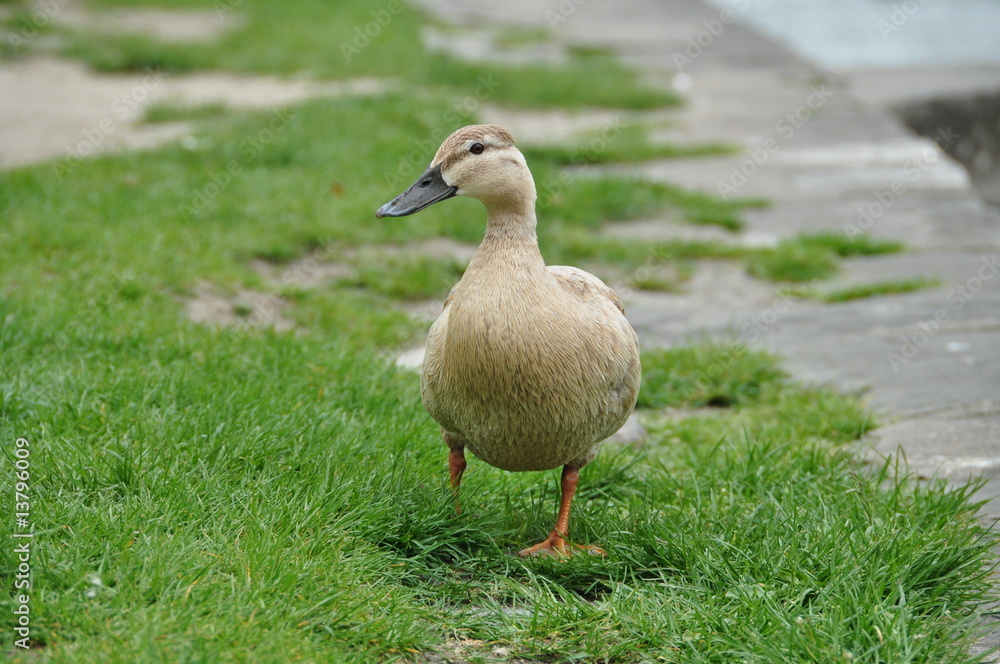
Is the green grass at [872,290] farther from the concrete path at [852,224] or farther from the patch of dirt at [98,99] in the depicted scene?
the patch of dirt at [98,99]

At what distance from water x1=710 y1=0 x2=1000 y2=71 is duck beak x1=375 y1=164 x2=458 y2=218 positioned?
10.1 meters

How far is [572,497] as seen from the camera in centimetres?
356

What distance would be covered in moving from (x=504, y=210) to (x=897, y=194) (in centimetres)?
565

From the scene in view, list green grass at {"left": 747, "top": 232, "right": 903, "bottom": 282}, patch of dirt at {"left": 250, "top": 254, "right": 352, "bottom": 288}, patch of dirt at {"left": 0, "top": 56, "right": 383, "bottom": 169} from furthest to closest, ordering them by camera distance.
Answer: patch of dirt at {"left": 0, "top": 56, "right": 383, "bottom": 169}
green grass at {"left": 747, "top": 232, "right": 903, "bottom": 282}
patch of dirt at {"left": 250, "top": 254, "right": 352, "bottom": 288}

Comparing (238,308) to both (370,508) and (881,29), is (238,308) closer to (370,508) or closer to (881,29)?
(370,508)

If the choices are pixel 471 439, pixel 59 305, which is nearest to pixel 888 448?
pixel 471 439

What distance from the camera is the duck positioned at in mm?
3164

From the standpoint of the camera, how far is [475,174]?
10.6 feet

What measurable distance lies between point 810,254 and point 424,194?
4.10m

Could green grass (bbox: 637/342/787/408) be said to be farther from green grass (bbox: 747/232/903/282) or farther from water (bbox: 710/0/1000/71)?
water (bbox: 710/0/1000/71)

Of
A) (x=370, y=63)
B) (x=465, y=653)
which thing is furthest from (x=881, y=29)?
(x=465, y=653)

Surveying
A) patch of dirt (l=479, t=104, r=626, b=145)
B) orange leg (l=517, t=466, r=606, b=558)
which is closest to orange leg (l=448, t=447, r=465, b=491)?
orange leg (l=517, t=466, r=606, b=558)

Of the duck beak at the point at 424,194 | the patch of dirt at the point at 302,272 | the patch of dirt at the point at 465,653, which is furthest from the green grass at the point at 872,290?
the patch of dirt at the point at 465,653

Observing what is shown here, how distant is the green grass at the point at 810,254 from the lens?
6.62m
